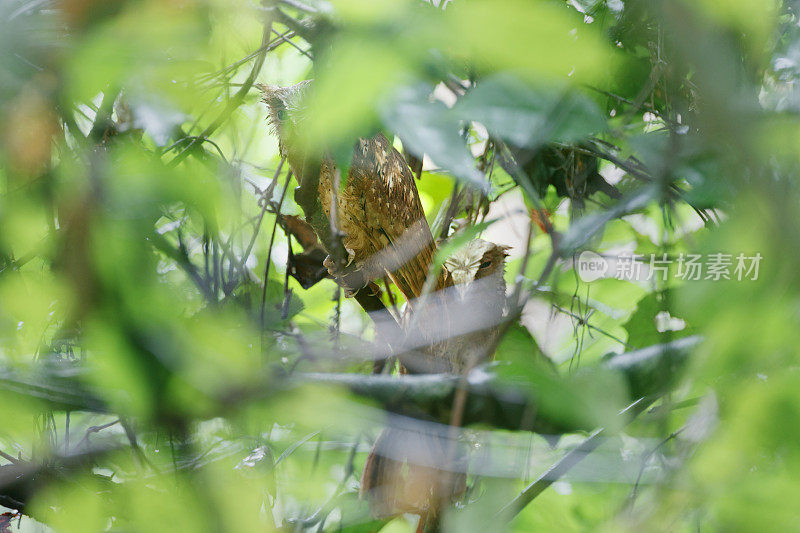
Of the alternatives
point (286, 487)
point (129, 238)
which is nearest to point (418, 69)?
point (129, 238)

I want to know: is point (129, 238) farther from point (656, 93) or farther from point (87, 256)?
point (656, 93)

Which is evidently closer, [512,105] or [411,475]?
[512,105]

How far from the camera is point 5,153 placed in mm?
292

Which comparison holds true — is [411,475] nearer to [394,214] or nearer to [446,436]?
[446,436]

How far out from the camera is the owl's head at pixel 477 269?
350 millimetres

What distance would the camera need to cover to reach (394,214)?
0.31 metres

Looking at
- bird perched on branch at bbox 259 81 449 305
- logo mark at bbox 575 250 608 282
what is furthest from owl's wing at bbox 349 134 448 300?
logo mark at bbox 575 250 608 282

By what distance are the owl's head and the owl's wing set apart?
2cm

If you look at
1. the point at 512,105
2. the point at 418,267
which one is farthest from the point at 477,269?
the point at 512,105

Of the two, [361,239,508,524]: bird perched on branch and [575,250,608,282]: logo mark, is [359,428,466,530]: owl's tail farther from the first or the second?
[575,250,608,282]: logo mark

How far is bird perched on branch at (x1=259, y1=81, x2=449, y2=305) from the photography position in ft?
0.95

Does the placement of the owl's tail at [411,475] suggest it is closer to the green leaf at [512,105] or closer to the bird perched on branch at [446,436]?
the bird perched on branch at [446,436]

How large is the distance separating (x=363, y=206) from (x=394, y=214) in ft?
0.06

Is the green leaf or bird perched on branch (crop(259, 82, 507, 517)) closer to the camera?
the green leaf
